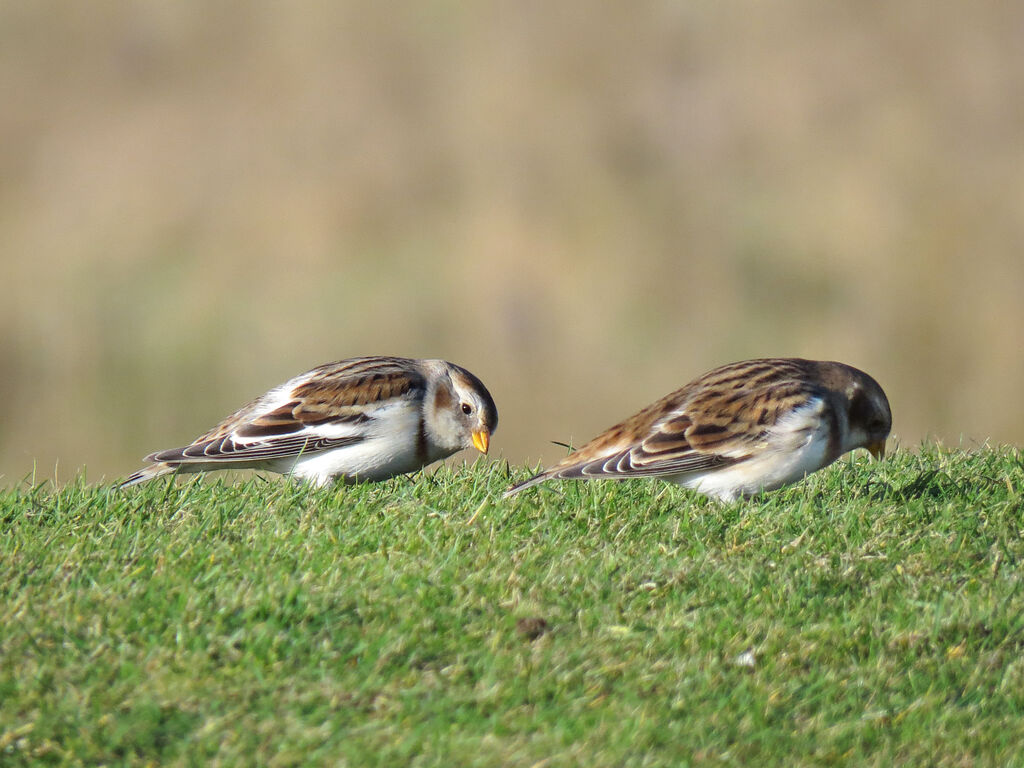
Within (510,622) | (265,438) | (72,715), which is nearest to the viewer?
(72,715)

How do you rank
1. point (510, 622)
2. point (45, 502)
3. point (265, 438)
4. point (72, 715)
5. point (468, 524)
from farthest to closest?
point (265, 438) → point (45, 502) → point (468, 524) → point (510, 622) → point (72, 715)

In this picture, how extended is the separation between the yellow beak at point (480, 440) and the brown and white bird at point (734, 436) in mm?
1031

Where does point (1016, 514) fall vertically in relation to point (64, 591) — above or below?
below

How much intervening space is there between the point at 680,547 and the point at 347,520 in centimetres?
175

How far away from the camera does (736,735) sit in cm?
487

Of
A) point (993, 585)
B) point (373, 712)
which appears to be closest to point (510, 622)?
point (373, 712)

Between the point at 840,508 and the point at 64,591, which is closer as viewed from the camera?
the point at 64,591

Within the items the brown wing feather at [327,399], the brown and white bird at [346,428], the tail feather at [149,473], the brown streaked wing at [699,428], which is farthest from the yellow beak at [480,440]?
the tail feather at [149,473]

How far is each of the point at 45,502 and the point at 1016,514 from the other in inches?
216

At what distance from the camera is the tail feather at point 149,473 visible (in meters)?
7.99

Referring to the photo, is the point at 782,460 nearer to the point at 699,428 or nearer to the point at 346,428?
the point at 699,428

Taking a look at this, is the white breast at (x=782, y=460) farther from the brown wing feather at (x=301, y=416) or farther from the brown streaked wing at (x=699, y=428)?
the brown wing feather at (x=301, y=416)

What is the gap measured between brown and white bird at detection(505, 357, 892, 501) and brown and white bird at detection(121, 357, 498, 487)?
42.8 inches

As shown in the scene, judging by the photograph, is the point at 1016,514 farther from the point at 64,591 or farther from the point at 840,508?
the point at 64,591
